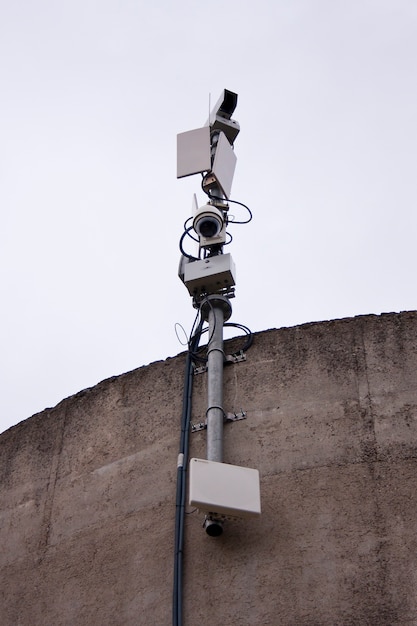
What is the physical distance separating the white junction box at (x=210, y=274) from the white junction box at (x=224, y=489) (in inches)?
82.5

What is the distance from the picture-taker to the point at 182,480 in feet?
23.4

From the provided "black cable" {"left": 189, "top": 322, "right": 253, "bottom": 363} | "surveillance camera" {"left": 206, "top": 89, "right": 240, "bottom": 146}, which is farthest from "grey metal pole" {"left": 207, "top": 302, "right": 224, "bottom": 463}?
"surveillance camera" {"left": 206, "top": 89, "right": 240, "bottom": 146}

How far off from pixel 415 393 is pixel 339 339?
32.1 inches

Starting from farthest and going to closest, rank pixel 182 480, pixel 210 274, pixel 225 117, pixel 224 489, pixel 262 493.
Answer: pixel 225 117 < pixel 210 274 < pixel 182 480 < pixel 262 493 < pixel 224 489

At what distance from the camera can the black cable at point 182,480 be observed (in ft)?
21.7

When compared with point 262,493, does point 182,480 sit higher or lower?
higher

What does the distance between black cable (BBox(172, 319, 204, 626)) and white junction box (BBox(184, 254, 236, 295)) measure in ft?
1.08

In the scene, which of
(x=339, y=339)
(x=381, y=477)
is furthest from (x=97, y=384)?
(x=381, y=477)

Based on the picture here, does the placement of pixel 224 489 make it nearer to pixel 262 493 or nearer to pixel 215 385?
pixel 262 493

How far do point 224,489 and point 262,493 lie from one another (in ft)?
1.62

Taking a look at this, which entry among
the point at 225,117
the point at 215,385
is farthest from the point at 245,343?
the point at 225,117

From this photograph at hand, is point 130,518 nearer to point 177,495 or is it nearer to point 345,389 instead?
point 177,495

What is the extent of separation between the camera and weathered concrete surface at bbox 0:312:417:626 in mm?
6406

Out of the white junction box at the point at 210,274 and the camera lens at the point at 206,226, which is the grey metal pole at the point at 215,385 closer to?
the white junction box at the point at 210,274
